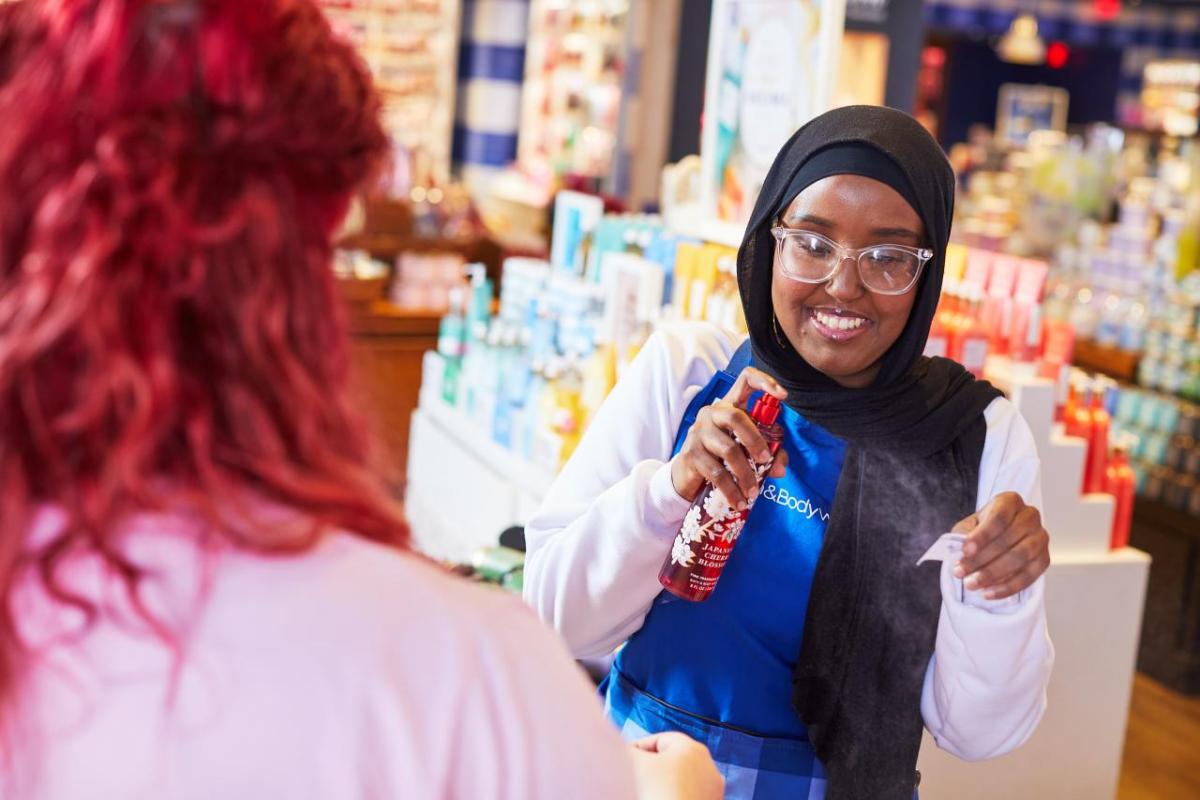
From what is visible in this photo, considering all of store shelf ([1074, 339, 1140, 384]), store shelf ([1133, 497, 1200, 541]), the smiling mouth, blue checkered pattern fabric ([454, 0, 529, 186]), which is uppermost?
blue checkered pattern fabric ([454, 0, 529, 186])

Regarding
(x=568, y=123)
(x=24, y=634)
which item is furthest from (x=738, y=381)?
(x=568, y=123)

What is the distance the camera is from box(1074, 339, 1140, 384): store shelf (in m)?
5.49

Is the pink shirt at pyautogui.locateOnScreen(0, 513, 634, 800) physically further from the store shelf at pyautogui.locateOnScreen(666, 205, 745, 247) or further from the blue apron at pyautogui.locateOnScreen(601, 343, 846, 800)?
the store shelf at pyautogui.locateOnScreen(666, 205, 745, 247)

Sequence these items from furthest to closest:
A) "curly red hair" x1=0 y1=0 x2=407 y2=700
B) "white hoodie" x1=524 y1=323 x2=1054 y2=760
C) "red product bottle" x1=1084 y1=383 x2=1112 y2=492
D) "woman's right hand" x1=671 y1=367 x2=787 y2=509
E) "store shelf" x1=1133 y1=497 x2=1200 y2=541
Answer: "store shelf" x1=1133 y1=497 x2=1200 y2=541
"red product bottle" x1=1084 y1=383 x2=1112 y2=492
"white hoodie" x1=524 y1=323 x2=1054 y2=760
"woman's right hand" x1=671 y1=367 x2=787 y2=509
"curly red hair" x1=0 y1=0 x2=407 y2=700

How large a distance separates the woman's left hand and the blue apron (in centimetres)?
20

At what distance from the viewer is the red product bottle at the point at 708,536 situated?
5.12 ft

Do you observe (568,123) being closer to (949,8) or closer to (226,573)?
(949,8)

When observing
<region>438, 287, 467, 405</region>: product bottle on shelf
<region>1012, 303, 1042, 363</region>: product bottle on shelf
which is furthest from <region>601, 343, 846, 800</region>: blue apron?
<region>438, 287, 467, 405</region>: product bottle on shelf

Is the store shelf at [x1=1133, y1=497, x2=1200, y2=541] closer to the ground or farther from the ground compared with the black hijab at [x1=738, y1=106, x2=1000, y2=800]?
closer to the ground

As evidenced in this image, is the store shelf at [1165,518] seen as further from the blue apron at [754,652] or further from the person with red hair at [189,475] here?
the person with red hair at [189,475]

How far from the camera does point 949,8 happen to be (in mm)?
16562

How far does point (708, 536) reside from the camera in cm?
158

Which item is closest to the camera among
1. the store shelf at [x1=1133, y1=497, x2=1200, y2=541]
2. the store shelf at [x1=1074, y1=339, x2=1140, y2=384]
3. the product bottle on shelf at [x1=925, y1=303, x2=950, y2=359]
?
the product bottle on shelf at [x1=925, y1=303, x2=950, y2=359]

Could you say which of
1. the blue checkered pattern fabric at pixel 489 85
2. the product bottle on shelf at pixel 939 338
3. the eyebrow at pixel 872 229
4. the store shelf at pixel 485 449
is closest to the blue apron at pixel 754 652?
the eyebrow at pixel 872 229
